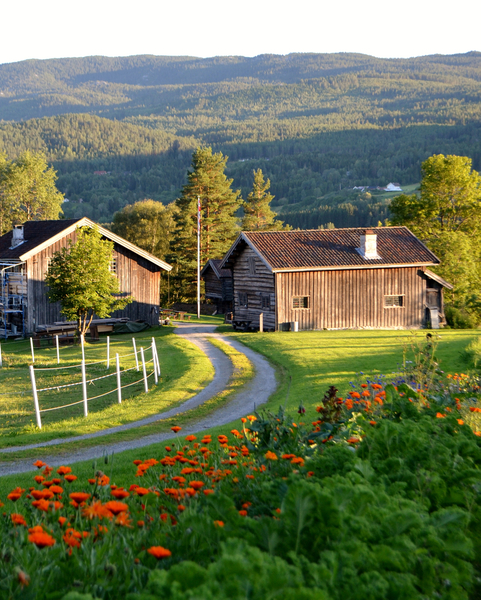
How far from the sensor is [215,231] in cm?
7231

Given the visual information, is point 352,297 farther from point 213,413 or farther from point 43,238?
point 213,413

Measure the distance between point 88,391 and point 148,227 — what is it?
5294 centimetres

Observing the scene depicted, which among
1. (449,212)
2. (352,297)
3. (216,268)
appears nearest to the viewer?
(352,297)

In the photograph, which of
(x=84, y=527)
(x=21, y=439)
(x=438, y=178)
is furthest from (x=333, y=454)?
(x=438, y=178)

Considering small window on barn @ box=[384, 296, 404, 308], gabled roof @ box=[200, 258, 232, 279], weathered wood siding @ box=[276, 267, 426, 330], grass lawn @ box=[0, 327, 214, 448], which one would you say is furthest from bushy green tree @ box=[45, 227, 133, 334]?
gabled roof @ box=[200, 258, 232, 279]

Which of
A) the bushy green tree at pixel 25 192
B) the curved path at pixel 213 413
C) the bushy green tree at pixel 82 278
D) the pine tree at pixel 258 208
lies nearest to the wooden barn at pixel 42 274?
the bushy green tree at pixel 82 278

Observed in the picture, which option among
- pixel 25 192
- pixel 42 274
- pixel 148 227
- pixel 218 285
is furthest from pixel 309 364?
pixel 25 192

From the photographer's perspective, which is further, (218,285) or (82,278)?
(218,285)

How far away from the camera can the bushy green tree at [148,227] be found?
73.9 m

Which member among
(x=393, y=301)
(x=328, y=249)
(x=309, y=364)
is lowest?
(x=309, y=364)

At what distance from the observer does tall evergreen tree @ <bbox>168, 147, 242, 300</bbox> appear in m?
A: 68.2

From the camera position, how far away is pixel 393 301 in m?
40.5

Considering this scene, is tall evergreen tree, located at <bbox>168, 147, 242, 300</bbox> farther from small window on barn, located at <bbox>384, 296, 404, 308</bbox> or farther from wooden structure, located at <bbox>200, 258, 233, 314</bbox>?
small window on barn, located at <bbox>384, 296, 404, 308</bbox>

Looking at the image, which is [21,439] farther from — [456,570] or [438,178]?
[438,178]
